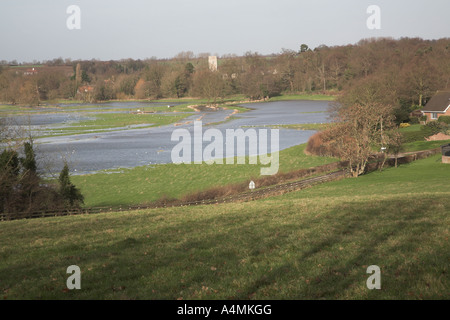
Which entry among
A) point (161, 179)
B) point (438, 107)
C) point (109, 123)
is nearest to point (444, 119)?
point (438, 107)

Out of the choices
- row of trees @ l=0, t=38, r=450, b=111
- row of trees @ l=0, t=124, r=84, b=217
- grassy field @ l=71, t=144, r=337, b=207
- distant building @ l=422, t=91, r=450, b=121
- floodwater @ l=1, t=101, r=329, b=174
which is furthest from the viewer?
row of trees @ l=0, t=38, r=450, b=111

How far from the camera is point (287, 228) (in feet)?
45.2

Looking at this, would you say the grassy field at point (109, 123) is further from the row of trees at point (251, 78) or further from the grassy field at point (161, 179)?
the row of trees at point (251, 78)

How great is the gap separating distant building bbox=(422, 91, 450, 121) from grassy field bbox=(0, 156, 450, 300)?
2334 inches

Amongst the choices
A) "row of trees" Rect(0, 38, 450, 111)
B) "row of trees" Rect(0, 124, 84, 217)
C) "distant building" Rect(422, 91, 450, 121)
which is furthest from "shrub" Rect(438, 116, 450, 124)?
"row of trees" Rect(0, 124, 84, 217)

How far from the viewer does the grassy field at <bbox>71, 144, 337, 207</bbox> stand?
3759 centimetres

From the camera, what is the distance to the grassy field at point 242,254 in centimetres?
854

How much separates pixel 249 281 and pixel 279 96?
16337 centimetres

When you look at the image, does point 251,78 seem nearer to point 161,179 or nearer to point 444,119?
point 444,119

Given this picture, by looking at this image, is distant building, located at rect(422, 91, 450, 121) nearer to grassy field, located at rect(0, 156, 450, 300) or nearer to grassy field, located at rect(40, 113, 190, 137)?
grassy field, located at rect(40, 113, 190, 137)

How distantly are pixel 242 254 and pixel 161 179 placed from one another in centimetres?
3352

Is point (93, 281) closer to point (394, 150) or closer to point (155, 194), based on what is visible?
point (155, 194)

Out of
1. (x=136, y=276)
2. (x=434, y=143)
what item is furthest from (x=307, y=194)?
(x=434, y=143)
